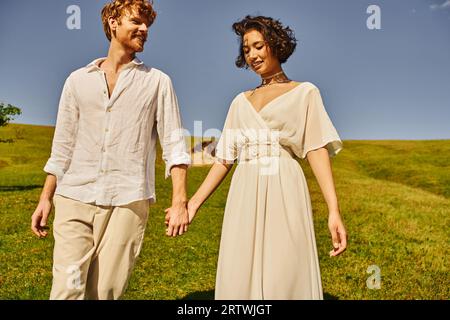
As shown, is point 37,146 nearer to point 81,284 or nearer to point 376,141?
point 376,141

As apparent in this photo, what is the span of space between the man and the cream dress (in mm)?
549

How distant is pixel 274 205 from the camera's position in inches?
168

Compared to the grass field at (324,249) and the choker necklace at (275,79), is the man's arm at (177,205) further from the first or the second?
the grass field at (324,249)

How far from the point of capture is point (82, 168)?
4234mm

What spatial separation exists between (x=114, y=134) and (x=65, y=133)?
0.55m

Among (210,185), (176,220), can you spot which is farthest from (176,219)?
(210,185)

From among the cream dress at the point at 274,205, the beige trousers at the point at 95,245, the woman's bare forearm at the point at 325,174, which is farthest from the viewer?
the woman's bare forearm at the point at 325,174

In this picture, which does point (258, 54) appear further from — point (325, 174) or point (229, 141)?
point (325, 174)

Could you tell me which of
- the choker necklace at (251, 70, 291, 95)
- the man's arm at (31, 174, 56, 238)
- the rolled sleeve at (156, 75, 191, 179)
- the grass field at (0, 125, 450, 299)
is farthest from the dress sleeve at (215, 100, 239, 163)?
the grass field at (0, 125, 450, 299)

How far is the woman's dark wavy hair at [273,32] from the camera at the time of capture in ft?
15.2

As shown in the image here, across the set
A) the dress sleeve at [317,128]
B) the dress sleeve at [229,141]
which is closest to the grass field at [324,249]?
the dress sleeve at [229,141]

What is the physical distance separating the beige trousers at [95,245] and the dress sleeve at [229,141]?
3.05 feet
